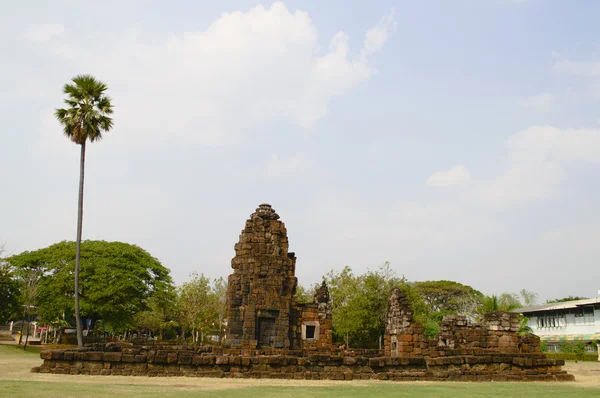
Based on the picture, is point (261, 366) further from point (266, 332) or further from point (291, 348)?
point (291, 348)

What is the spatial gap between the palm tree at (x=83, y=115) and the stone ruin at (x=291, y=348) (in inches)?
453

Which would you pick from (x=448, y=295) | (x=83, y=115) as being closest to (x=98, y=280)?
(x=83, y=115)

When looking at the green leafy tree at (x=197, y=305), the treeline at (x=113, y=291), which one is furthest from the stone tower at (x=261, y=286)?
the green leafy tree at (x=197, y=305)

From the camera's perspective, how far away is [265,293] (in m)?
18.8

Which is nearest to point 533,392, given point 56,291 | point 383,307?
point 383,307

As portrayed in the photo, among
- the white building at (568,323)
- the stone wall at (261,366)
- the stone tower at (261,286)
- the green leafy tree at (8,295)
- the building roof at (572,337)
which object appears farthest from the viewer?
the white building at (568,323)

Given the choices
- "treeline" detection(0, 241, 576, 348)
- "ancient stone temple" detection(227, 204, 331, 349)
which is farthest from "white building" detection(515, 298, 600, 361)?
A: "ancient stone temple" detection(227, 204, 331, 349)

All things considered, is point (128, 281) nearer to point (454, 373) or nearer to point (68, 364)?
point (68, 364)

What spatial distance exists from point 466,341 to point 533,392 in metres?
6.42

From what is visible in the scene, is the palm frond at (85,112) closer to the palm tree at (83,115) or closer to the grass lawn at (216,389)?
the palm tree at (83,115)

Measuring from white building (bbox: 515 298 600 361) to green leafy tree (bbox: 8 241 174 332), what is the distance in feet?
106

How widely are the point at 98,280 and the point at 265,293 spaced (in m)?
17.9

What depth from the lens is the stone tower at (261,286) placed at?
18.6 meters

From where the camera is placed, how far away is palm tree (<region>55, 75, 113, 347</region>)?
26.2 m
